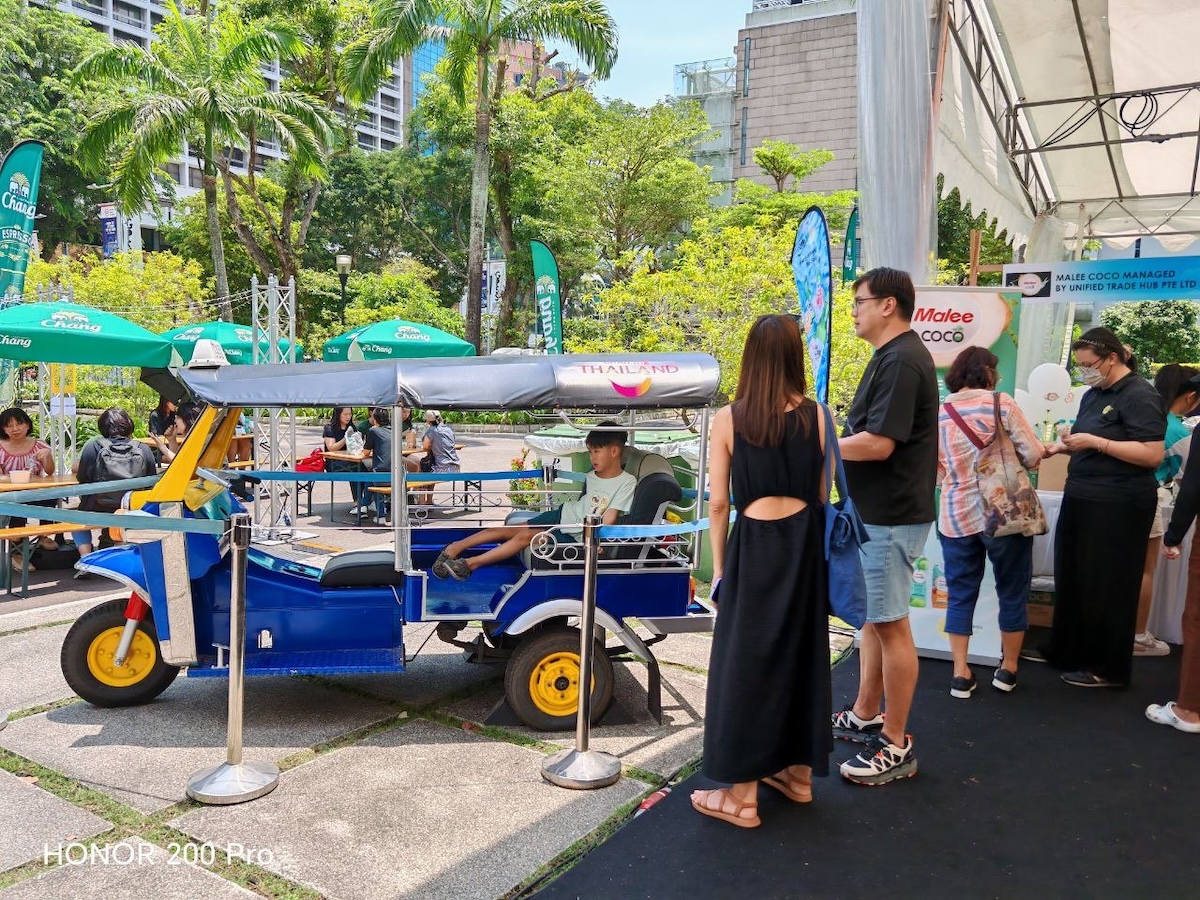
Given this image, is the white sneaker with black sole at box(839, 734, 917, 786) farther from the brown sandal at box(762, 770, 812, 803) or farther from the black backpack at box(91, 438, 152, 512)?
the black backpack at box(91, 438, 152, 512)

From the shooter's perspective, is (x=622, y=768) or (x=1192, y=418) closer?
(x=622, y=768)

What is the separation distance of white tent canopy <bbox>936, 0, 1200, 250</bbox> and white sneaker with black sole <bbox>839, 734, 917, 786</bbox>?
15.9 feet

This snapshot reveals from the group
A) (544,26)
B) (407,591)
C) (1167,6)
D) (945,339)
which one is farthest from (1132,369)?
(544,26)

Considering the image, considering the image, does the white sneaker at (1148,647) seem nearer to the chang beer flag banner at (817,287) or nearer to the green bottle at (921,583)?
the green bottle at (921,583)

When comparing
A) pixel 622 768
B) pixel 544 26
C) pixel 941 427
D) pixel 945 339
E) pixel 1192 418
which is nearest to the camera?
pixel 622 768

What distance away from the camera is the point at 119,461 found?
7141 mm

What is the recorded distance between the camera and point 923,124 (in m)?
5.51

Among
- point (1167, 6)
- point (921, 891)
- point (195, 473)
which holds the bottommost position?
point (921, 891)

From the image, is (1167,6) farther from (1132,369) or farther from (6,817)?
(6,817)

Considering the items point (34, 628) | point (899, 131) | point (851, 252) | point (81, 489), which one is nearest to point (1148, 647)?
point (899, 131)

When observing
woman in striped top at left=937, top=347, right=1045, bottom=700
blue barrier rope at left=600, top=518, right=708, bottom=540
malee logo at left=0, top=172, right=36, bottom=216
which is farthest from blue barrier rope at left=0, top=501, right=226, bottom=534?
malee logo at left=0, top=172, right=36, bottom=216

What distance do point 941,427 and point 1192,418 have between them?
3.72m

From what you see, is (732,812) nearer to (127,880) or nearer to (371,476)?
(127,880)

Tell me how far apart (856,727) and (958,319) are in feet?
8.54
